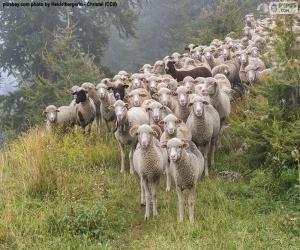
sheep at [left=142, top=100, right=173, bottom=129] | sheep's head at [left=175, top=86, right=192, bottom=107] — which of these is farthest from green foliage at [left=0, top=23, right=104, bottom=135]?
sheep at [left=142, top=100, right=173, bottom=129]

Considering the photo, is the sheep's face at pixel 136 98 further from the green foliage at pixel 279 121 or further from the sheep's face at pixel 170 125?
the sheep's face at pixel 170 125

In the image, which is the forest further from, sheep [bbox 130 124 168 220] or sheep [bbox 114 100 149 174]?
sheep [bbox 130 124 168 220]

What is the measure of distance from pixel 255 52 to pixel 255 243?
9749mm

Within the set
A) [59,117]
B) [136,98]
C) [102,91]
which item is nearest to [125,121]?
[136,98]

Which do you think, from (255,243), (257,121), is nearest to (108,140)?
(257,121)

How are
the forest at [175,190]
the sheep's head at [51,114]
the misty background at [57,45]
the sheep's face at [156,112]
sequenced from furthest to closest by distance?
the misty background at [57,45], the sheep's head at [51,114], the sheep's face at [156,112], the forest at [175,190]

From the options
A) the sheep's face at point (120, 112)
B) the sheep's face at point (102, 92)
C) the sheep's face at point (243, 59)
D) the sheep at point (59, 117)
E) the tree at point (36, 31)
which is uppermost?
the tree at point (36, 31)

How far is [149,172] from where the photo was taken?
7.48 metres

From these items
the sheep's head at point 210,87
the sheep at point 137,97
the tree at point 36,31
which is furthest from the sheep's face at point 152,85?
the tree at point 36,31

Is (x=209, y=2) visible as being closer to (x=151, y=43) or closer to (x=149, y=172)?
(x=151, y=43)

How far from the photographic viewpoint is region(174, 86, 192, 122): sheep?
969cm

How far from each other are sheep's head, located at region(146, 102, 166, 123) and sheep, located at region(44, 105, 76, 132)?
4.03 m

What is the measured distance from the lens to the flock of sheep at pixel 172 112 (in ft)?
24.1

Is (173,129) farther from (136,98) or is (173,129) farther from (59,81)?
(59,81)
